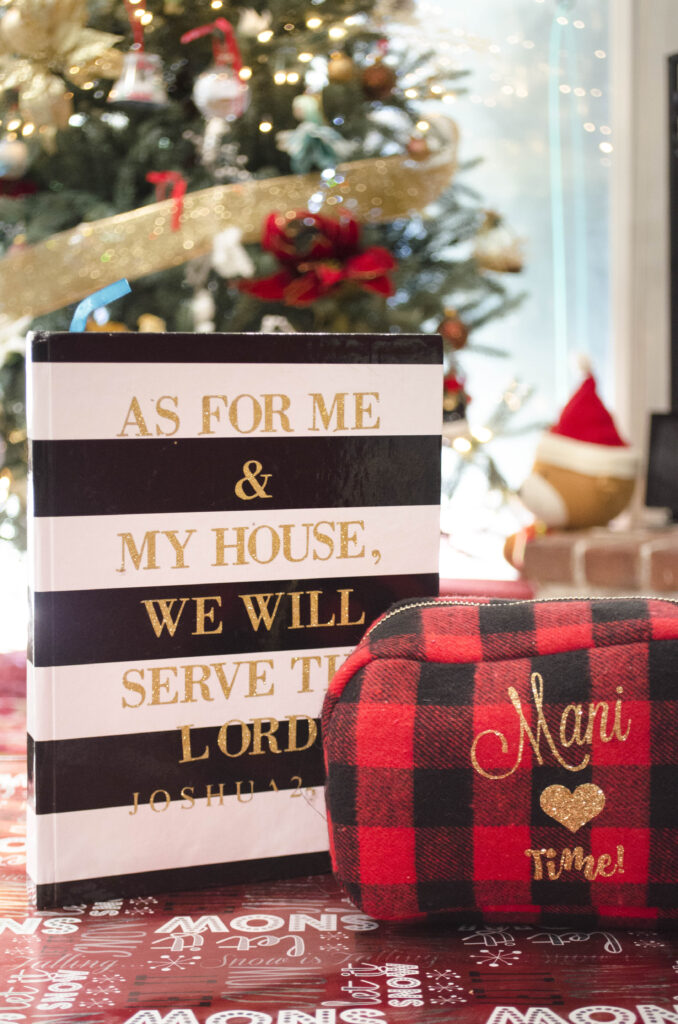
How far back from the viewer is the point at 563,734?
1.53ft

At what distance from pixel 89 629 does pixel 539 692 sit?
0.23 metres

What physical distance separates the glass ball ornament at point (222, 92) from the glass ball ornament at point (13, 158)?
0.99 feet

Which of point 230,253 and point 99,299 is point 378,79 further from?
point 99,299

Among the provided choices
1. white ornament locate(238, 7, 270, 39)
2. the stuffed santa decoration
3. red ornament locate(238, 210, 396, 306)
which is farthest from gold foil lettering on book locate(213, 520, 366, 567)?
the stuffed santa decoration

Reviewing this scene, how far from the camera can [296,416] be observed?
22.5 inches

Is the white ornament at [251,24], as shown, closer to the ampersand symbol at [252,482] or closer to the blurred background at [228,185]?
the blurred background at [228,185]

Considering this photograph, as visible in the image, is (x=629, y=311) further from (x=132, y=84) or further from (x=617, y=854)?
(x=617, y=854)

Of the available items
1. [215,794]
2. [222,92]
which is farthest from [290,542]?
[222,92]

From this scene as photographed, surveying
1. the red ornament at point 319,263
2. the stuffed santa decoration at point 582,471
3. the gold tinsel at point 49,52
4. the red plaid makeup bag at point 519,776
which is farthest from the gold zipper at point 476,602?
the stuffed santa decoration at point 582,471

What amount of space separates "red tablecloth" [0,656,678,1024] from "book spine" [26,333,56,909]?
0.06 ft

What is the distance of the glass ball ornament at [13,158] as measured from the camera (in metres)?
1.56

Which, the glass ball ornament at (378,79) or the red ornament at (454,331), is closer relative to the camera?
the glass ball ornament at (378,79)

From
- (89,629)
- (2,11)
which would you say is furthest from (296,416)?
(2,11)

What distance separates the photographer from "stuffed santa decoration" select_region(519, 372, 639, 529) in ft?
7.11
